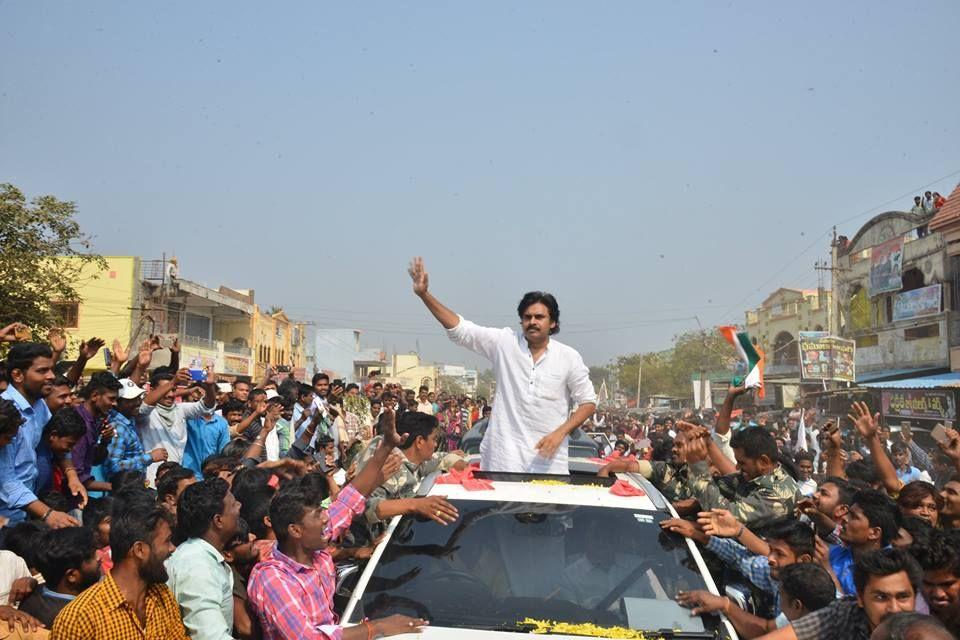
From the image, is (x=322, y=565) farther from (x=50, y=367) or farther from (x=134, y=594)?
(x=50, y=367)

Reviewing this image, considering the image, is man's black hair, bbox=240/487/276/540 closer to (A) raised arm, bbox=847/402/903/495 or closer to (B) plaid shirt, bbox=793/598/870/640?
(B) plaid shirt, bbox=793/598/870/640

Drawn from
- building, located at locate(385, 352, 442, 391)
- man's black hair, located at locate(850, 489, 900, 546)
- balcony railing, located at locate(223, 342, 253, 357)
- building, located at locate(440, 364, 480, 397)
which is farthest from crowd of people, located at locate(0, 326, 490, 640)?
building, located at locate(440, 364, 480, 397)

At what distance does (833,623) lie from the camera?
3.32 meters

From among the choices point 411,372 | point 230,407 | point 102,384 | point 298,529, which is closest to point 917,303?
point 230,407

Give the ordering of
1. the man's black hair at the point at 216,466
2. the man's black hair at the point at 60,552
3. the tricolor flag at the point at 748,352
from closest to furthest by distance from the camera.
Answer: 1. the man's black hair at the point at 60,552
2. the man's black hair at the point at 216,466
3. the tricolor flag at the point at 748,352

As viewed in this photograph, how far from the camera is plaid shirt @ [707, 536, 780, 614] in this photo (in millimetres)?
4129

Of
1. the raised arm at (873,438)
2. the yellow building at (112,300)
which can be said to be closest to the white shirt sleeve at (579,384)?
the raised arm at (873,438)

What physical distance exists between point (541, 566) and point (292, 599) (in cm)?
126

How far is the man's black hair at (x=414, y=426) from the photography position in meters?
4.64

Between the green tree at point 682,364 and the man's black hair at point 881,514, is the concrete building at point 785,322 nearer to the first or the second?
the green tree at point 682,364

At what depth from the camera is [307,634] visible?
318cm

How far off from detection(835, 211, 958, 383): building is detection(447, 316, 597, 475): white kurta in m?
28.0

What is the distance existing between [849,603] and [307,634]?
84.8 inches

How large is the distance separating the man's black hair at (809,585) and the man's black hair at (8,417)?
3.89 meters
